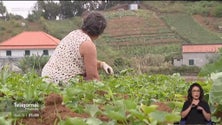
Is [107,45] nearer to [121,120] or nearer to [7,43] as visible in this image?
[7,43]

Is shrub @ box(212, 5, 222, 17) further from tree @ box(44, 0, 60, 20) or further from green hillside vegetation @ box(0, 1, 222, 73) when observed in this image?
tree @ box(44, 0, 60, 20)

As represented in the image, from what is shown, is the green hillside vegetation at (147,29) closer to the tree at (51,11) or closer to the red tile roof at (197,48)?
the red tile roof at (197,48)

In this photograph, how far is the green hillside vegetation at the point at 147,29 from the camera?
5219cm

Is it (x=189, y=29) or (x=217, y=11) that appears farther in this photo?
(x=217, y=11)

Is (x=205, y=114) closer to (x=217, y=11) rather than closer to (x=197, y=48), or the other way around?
(x=197, y=48)

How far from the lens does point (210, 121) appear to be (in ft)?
6.98

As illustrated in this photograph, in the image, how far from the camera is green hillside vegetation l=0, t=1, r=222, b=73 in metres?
52.2

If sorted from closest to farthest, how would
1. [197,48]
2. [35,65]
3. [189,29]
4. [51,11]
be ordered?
1. [35,65]
2. [197,48]
3. [189,29]
4. [51,11]

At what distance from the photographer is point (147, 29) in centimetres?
6122

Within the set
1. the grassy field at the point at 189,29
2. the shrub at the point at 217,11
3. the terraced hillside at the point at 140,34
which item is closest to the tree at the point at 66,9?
the terraced hillside at the point at 140,34

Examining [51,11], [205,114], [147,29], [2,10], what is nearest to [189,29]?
[147,29]

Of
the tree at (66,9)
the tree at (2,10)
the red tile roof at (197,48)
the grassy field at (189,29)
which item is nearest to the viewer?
the red tile roof at (197,48)

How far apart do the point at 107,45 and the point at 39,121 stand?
52.5 metres

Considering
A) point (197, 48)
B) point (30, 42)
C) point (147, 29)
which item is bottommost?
point (197, 48)
